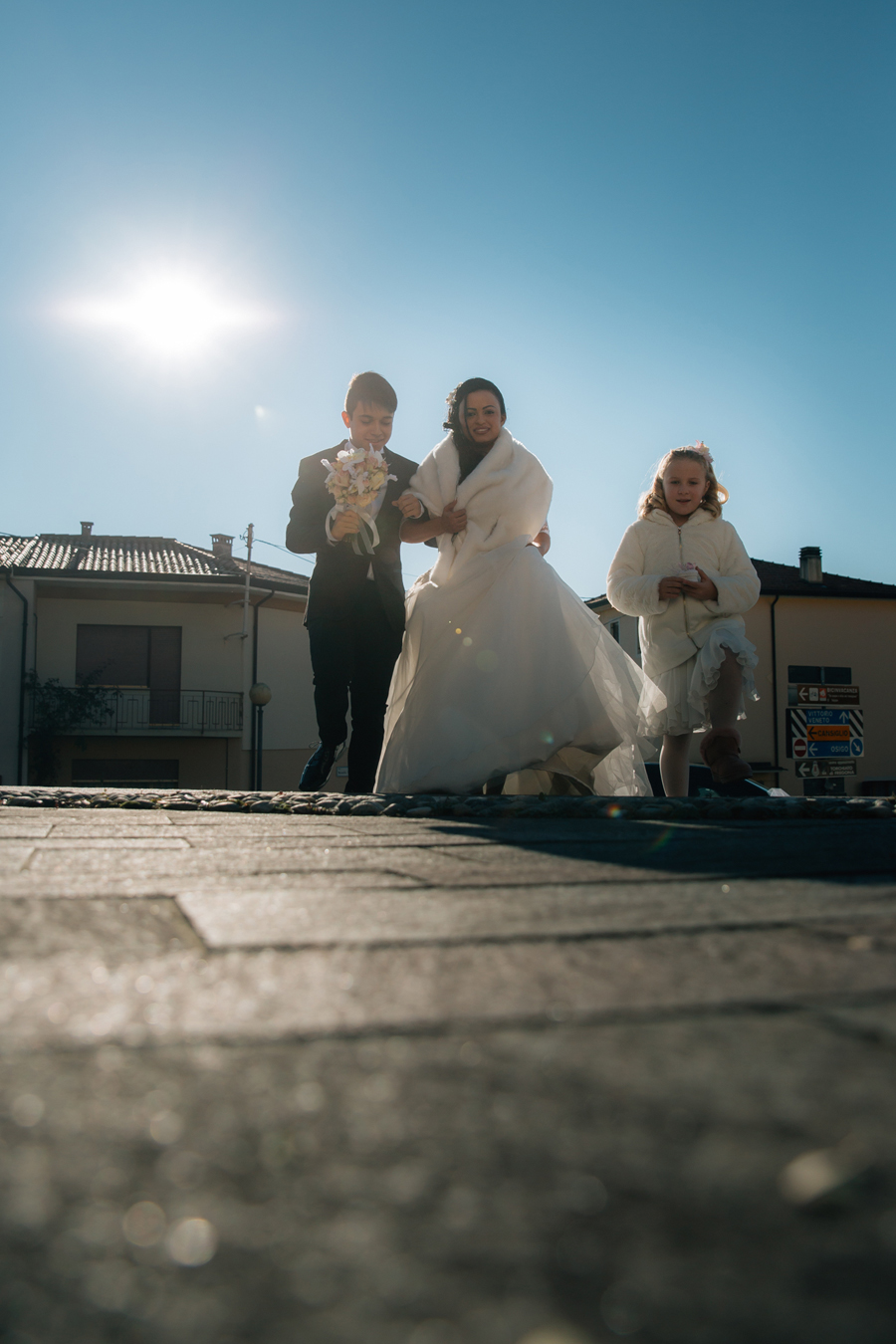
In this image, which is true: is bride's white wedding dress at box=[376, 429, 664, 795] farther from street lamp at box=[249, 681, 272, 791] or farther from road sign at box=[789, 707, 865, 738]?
road sign at box=[789, 707, 865, 738]

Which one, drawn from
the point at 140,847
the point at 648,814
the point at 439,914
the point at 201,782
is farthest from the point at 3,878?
the point at 201,782

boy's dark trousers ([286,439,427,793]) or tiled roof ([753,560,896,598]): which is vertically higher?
tiled roof ([753,560,896,598])

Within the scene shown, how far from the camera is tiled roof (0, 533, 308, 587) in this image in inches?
879

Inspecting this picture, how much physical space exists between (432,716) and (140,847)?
7.02ft

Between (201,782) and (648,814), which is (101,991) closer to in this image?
(648,814)

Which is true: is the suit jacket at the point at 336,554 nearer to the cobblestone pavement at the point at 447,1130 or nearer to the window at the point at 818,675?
the cobblestone pavement at the point at 447,1130

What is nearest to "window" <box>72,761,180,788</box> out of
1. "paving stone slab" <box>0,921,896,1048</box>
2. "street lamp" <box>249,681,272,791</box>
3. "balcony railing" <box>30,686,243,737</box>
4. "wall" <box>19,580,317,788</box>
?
"wall" <box>19,580,317,788</box>

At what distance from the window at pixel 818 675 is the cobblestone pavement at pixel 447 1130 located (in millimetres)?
26114

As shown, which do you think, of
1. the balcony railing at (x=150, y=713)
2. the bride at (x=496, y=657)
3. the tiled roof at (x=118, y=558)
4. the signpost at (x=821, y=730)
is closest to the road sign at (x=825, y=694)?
the signpost at (x=821, y=730)

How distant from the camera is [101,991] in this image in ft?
2.12

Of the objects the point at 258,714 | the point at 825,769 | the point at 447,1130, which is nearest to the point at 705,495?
the point at 447,1130

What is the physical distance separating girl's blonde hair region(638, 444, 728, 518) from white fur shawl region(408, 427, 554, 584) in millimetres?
753

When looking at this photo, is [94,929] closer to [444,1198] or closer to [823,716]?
[444,1198]

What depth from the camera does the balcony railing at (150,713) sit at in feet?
68.0
